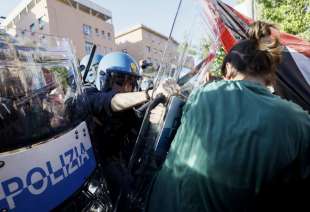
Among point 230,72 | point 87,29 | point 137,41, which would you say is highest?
point 87,29

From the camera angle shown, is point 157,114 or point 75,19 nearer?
point 157,114

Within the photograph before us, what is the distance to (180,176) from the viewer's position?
126 cm

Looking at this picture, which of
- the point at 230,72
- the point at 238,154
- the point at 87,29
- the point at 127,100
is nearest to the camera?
the point at 238,154

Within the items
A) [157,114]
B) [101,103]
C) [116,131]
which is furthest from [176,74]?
[116,131]

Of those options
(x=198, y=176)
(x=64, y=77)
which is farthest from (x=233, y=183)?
(x=64, y=77)

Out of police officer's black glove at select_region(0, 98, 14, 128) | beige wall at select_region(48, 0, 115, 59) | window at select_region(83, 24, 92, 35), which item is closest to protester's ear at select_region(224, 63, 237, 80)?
police officer's black glove at select_region(0, 98, 14, 128)

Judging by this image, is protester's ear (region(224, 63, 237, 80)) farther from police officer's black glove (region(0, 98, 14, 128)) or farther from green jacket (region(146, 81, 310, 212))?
police officer's black glove (region(0, 98, 14, 128))

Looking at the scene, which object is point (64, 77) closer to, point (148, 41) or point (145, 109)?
point (145, 109)

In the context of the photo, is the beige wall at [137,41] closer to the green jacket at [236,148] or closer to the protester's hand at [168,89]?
the protester's hand at [168,89]

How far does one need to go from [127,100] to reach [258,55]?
0.98 m

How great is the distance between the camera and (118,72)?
2750mm

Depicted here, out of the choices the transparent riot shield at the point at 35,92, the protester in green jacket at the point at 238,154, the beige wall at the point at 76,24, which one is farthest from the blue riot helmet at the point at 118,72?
the beige wall at the point at 76,24

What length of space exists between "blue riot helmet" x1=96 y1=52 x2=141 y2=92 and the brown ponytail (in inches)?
54.3

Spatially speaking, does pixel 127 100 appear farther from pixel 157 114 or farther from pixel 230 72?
pixel 230 72
